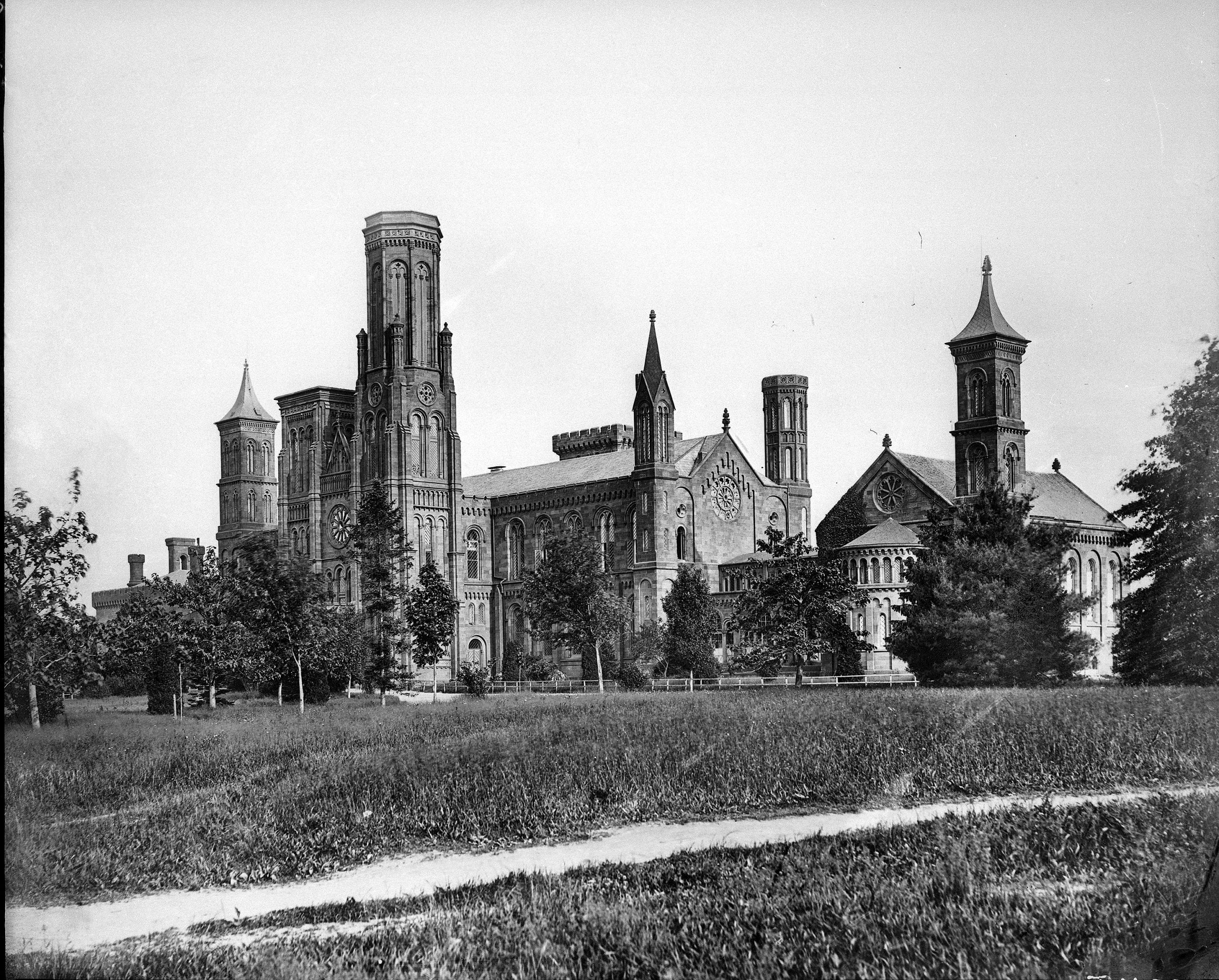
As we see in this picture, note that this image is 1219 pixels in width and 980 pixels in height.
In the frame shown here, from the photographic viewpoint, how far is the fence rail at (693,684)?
48969 mm

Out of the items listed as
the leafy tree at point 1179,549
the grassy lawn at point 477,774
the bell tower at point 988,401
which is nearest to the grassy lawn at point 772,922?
the grassy lawn at point 477,774

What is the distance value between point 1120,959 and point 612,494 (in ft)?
204

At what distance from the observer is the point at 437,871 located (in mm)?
14453

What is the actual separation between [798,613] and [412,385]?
1354 inches

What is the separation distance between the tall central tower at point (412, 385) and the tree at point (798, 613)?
93.6ft

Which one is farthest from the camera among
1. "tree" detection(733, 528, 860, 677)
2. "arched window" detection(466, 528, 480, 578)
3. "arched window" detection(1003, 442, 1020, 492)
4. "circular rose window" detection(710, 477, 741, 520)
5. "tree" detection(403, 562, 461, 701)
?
"arched window" detection(466, 528, 480, 578)

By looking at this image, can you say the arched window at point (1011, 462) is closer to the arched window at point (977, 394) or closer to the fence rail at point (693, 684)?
the arched window at point (977, 394)

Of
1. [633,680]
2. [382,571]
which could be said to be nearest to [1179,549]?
[633,680]

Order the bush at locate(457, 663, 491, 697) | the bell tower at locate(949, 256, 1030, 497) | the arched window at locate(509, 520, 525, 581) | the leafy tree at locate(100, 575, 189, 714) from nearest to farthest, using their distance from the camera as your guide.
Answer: the leafy tree at locate(100, 575, 189, 714), the bush at locate(457, 663, 491, 697), the bell tower at locate(949, 256, 1030, 497), the arched window at locate(509, 520, 525, 581)

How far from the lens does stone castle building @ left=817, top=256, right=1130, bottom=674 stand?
55.9 meters

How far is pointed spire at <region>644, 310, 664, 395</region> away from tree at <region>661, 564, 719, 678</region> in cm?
1084

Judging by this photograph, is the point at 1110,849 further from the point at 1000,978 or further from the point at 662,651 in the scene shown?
the point at 662,651

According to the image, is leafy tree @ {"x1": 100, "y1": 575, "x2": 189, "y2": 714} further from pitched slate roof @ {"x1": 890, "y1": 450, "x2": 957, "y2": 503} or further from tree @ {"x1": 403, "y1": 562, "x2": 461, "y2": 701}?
pitched slate roof @ {"x1": 890, "y1": 450, "x2": 957, "y2": 503}

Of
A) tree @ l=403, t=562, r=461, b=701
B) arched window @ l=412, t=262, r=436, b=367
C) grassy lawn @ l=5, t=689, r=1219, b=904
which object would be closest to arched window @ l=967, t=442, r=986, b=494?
tree @ l=403, t=562, r=461, b=701
